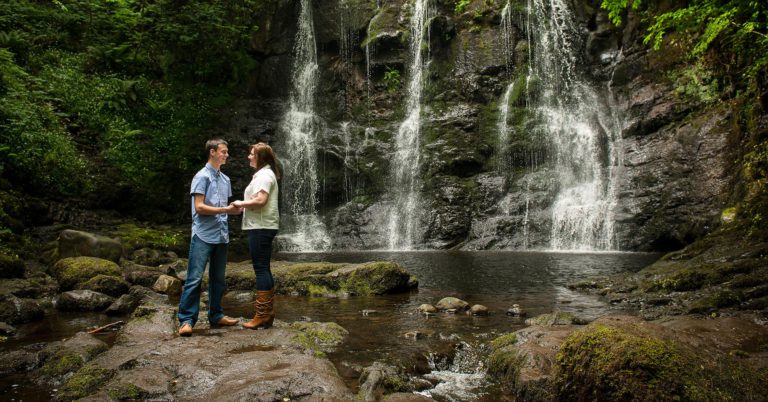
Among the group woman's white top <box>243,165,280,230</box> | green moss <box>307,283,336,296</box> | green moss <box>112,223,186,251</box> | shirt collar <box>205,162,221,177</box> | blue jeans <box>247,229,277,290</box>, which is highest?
shirt collar <box>205,162,221,177</box>

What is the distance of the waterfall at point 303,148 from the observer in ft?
69.7

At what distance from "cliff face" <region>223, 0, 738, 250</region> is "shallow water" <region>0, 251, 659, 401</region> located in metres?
4.79

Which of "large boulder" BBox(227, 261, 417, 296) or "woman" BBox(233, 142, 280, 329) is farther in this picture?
"large boulder" BBox(227, 261, 417, 296)

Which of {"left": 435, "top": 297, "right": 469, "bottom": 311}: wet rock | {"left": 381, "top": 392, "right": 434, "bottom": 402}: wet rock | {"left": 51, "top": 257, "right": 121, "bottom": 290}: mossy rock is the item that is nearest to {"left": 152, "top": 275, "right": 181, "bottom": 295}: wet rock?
{"left": 51, "top": 257, "right": 121, "bottom": 290}: mossy rock

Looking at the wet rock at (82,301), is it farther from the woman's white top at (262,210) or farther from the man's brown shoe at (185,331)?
the woman's white top at (262,210)

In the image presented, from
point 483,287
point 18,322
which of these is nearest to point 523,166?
point 483,287

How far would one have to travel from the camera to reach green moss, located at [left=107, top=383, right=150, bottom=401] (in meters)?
3.31

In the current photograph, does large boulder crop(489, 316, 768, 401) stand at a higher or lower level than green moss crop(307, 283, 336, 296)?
higher

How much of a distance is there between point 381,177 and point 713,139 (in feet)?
41.3

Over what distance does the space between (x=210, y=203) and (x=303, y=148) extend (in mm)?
18191

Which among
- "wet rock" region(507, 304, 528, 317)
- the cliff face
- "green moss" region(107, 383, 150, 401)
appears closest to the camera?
"green moss" region(107, 383, 150, 401)

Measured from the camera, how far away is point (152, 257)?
1272 cm

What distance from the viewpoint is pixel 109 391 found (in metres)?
3.35

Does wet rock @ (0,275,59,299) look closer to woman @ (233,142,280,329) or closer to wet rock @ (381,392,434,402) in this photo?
woman @ (233,142,280,329)
